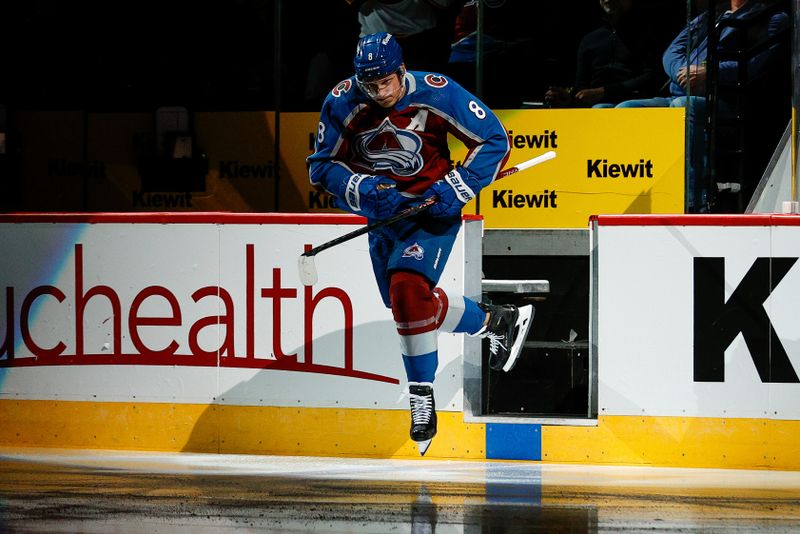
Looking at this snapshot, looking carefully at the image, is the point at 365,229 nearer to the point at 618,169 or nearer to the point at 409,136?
the point at 409,136

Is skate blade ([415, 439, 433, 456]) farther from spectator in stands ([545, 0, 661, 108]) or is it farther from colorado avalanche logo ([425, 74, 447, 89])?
spectator in stands ([545, 0, 661, 108])

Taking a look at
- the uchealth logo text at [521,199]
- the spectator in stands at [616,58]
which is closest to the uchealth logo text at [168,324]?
the uchealth logo text at [521,199]

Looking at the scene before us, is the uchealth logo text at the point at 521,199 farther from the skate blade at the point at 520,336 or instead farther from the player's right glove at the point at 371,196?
the player's right glove at the point at 371,196

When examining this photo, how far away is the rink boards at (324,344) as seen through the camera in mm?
7199

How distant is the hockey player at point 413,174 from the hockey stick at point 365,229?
0.07 metres

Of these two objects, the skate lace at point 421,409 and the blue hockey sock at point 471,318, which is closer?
the skate lace at point 421,409

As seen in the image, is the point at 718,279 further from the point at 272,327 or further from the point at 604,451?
the point at 272,327

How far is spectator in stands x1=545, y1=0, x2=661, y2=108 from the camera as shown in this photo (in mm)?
9766

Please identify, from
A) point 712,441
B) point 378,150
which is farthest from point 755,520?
point 378,150

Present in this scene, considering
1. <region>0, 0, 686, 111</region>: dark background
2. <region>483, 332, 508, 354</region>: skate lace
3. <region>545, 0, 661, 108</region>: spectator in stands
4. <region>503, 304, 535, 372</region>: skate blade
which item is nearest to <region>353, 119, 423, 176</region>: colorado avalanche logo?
<region>483, 332, 508, 354</region>: skate lace

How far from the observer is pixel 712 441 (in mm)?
7199

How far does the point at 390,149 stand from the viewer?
22.5 feet

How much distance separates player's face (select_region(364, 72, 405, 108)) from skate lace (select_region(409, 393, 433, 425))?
62.0 inches

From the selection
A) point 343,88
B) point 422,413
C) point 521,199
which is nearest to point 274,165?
point 521,199
